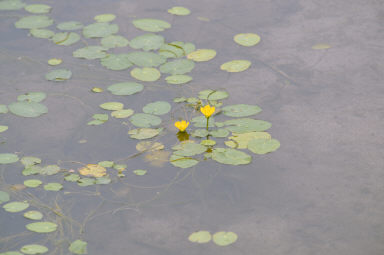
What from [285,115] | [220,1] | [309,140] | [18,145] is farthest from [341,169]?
[220,1]

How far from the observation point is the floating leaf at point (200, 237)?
68.2 inches

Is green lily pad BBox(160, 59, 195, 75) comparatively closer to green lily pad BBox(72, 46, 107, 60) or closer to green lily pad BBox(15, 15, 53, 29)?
green lily pad BBox(72, 46, 107, 60)

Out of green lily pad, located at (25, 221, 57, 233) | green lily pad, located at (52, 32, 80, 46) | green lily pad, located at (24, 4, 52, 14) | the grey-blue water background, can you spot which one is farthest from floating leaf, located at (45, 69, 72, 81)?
green lily pad, located at (25, 221, 57, 233)

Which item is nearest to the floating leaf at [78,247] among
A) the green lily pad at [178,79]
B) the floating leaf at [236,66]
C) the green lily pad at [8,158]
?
the green lily pad at [8,158]

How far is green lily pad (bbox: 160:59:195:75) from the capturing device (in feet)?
8.32

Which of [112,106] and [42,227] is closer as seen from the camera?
[42,227]

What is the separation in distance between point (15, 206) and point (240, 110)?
0.96 metres

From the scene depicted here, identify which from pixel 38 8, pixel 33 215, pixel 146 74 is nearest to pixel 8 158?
pixel 33 215

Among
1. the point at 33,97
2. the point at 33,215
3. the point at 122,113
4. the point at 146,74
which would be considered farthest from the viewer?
the point at 146,74

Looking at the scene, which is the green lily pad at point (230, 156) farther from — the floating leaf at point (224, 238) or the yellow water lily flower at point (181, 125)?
the floating leaf at point (224, 238)

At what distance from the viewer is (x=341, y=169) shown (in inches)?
78.9

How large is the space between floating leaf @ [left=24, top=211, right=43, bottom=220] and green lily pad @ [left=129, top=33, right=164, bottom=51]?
3.69 ft

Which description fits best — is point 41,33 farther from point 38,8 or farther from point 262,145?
point 262,145

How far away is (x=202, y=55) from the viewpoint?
264 cm
